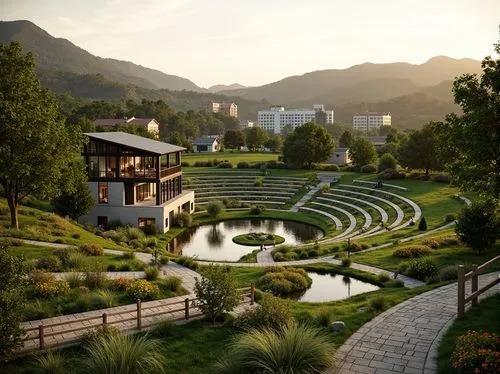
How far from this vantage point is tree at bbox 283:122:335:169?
66.6m

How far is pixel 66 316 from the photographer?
14.2 meters

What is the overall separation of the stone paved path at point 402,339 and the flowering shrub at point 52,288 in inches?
375

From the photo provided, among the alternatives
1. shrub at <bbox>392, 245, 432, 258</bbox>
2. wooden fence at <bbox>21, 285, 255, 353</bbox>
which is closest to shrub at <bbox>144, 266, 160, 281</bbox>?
wooden fence at <bbox>21, 285, 255, 353</bbox>

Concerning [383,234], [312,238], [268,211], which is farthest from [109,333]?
[268,211]

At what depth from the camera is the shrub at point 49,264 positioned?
62.7 feet

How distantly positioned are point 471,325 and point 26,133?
2252 centimetres

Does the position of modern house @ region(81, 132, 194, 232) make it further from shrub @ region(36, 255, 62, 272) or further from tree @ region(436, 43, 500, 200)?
tree @ region(436, 43, 500, 200)

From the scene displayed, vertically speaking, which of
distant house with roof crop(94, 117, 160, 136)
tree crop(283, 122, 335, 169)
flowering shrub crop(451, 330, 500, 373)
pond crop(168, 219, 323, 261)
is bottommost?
pond crop(168, 219, 323, 261)

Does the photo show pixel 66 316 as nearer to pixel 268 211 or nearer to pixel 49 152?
pixel 49 152

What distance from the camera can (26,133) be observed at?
24.6 m

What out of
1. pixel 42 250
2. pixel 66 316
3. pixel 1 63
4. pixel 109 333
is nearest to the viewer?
pixel 109 333

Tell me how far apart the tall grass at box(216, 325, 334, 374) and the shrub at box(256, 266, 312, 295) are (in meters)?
9.84

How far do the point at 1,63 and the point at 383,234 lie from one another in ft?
86.2

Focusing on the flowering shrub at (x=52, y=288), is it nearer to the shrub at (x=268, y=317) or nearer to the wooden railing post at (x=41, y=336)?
the wooden railing post at (x=41, y=336)
